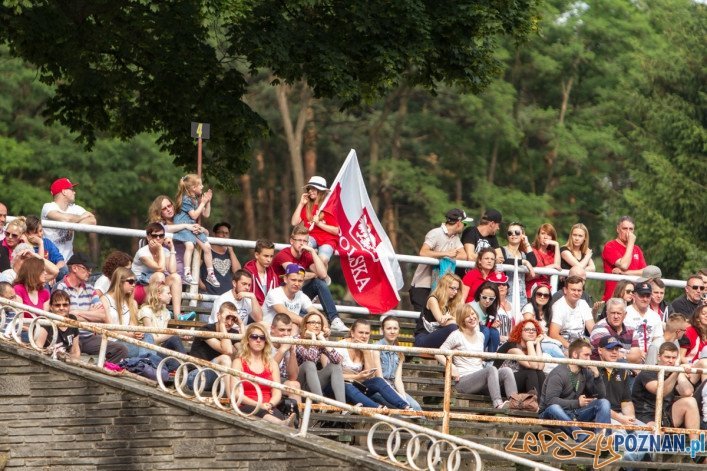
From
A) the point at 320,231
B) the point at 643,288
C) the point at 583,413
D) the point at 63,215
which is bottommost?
the point at 583,413

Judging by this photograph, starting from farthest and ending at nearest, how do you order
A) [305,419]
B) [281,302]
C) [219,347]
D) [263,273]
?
[263,273] → [281,302] → [219,347] → [305,419]

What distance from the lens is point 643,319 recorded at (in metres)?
19.9

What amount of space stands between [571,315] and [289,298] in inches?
124

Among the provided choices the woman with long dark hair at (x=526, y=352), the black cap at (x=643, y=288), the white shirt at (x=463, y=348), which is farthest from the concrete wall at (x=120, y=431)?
the black cap at (x=643, y=288)

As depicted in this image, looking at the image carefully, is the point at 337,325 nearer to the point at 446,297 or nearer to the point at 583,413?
the point at 446,297

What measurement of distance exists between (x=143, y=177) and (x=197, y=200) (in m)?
32.7

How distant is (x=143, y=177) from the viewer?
174 ft

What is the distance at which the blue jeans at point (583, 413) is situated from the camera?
17.4 meters

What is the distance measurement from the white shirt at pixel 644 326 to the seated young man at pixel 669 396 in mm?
1471

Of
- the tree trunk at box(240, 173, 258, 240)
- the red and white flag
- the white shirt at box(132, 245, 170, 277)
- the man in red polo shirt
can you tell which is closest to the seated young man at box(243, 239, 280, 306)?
the white shirt at box(132, 245, 170, 277)

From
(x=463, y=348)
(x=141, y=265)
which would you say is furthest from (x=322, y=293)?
(x=463, y=348)

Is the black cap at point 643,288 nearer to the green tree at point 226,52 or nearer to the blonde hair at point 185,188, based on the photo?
the green tree at point 226,52

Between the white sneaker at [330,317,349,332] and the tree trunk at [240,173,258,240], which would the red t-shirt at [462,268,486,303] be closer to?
the white sneaker at [330,317,349,332]

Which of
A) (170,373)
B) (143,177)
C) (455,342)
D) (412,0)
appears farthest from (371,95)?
(143,177)
